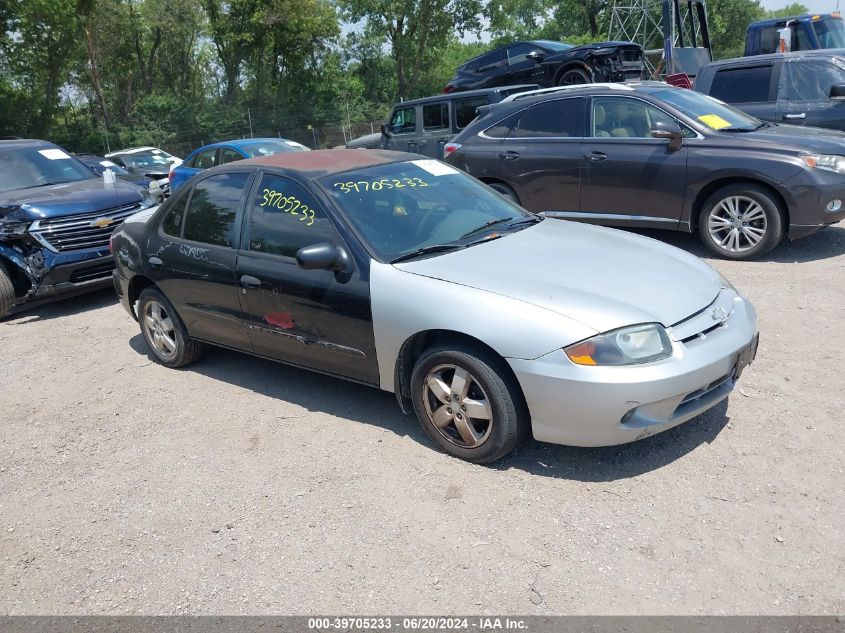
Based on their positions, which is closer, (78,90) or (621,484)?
(621,484)

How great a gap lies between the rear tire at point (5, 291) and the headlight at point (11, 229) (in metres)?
0.32

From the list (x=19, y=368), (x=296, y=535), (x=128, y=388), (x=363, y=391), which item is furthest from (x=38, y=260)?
(x=296, y=535)

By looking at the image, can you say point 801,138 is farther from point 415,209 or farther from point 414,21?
point 414,21

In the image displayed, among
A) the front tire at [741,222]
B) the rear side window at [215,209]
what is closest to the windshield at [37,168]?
the rear side window at [215,209]

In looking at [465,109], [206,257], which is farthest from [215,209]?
[465,109]

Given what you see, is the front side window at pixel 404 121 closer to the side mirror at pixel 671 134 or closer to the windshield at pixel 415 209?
the side mirror at pixel 671 134

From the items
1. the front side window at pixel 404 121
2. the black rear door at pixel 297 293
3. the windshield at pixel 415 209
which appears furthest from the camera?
the front side window at pixel 404 121

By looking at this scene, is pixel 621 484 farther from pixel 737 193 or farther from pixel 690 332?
pixel 737 193

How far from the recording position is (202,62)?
146 ft

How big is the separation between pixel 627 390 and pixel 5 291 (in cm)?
650

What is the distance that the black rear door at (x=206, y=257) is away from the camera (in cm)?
470

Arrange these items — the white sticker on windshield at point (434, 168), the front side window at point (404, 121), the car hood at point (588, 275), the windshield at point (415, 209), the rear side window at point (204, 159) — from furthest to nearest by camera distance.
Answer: the front side window at point (404, 121) < the rear side window at point (204, 159) < the white sticker on windshield at point (434, 168) < the windshield at point (415, 209) < the car hood at point (588, 275)

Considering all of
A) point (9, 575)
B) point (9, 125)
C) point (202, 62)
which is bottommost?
point (9, 575)

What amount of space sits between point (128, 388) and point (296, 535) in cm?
254
